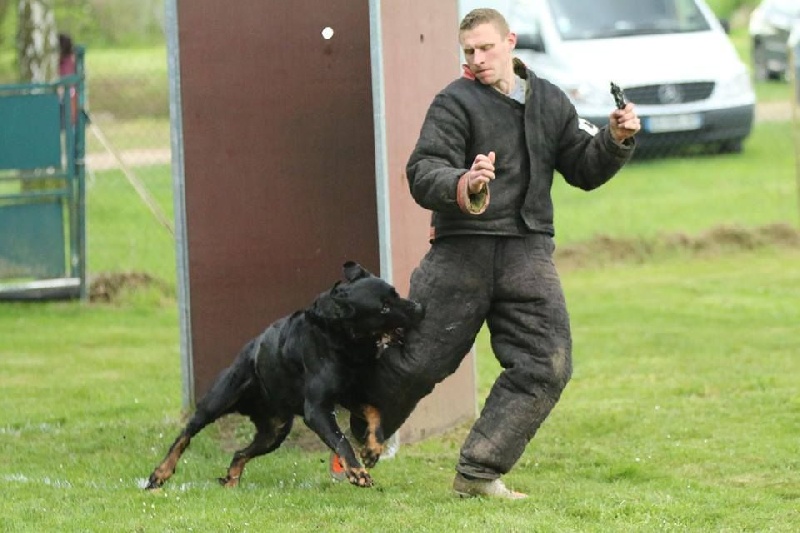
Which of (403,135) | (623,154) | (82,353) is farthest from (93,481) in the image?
(82,353)

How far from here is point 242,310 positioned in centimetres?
766

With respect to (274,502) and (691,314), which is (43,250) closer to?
(691,314)

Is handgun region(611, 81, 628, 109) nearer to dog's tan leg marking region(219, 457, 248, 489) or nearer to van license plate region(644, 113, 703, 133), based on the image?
dog's tan leg marking region(219, 457, 248, 489)

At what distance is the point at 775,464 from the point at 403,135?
2266 mm

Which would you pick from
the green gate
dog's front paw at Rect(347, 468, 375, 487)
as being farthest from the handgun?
the green gate

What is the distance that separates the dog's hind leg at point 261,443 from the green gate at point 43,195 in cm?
623

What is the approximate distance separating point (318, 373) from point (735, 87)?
442 inches

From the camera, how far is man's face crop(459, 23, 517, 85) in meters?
5.88

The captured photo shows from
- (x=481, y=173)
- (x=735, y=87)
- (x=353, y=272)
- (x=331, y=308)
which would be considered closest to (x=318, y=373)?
(x=331, y=308)

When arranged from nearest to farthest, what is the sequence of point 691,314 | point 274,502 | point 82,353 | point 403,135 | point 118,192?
point 274,502
point 403,135
point 82,353
point 691,314
point 118,192

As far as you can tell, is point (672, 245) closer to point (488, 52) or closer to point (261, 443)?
point (261, 443)

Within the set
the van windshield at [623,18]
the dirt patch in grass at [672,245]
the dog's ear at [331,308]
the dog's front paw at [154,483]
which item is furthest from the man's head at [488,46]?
the van windshield at [623,18]

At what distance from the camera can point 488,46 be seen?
5926mm

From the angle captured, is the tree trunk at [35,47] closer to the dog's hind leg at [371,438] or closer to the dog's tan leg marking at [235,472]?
the dog's tan leg marking at [235,472]
